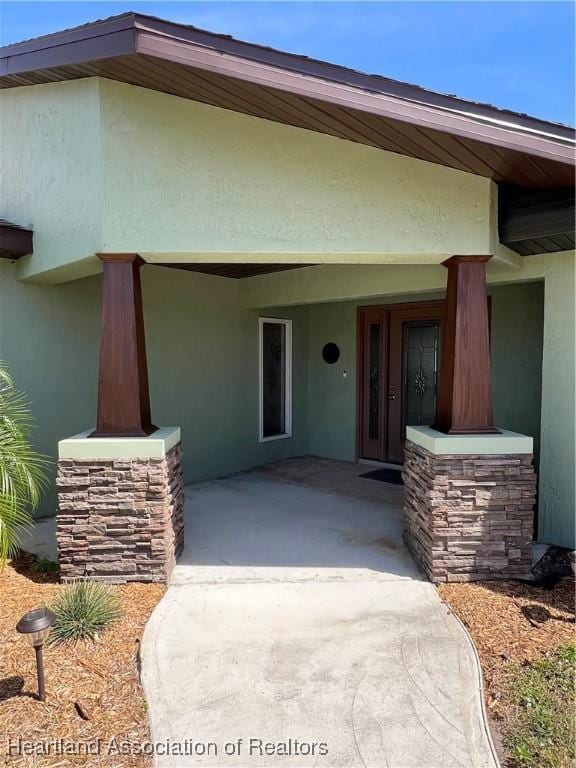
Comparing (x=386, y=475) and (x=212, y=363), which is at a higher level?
(x=212, y=363)

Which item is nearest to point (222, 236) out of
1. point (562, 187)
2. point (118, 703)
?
point (562, 187)

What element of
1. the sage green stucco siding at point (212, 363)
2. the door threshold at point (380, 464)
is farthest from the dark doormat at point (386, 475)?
the sage green stucco siding at point (212, 363)

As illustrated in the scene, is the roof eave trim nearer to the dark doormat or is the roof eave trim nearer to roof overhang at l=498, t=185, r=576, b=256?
roof overhang at l=498, t=185, r=576, b=256

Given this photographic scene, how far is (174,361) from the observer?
787 cm

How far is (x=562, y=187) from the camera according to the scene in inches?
179

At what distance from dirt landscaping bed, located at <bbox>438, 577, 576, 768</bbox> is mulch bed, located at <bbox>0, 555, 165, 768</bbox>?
2.04m

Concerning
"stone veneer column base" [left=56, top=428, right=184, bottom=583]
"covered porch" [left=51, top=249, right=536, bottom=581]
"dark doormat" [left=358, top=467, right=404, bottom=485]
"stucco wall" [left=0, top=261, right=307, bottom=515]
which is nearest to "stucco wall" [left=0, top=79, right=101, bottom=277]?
"covered porch" [left=51, top=249, right=536, bottom=581]

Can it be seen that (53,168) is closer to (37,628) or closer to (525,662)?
(37,628)

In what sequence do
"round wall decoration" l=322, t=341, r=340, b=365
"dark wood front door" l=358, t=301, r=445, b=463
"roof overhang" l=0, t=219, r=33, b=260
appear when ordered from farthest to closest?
"round wall decoration" l=322, t=341, r=340, b=365 < "dark wood front door" l=358, t=301, r=445, b=463 < "roof overhang" l=0, t=219, r=33, b=260

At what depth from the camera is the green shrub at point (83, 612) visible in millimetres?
3625

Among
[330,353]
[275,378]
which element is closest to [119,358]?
[275,378]

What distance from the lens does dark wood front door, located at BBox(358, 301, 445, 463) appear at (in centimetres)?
846

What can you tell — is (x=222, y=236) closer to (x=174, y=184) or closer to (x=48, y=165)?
(x=174, y=184)

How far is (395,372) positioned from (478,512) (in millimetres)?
4560
